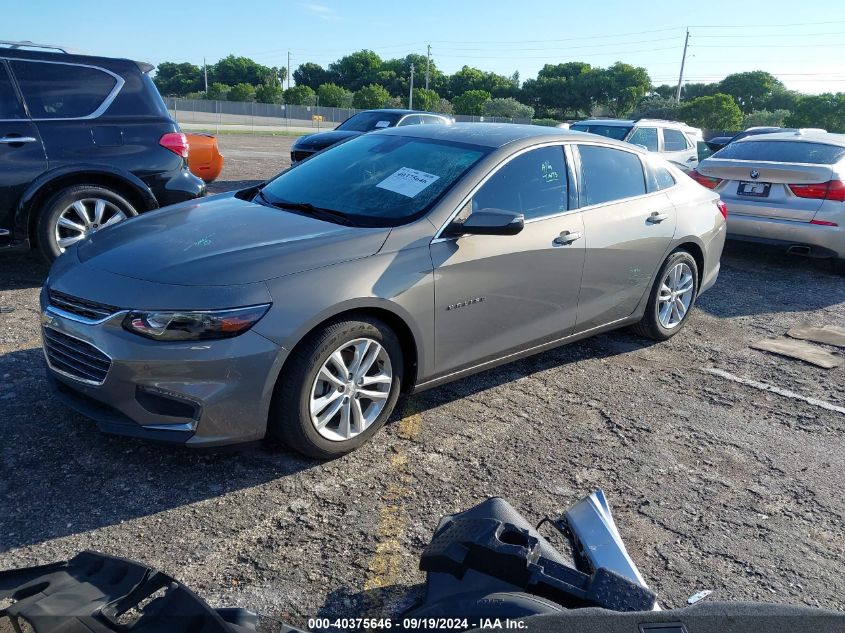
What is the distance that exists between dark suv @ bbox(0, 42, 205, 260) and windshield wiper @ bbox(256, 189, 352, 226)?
2.42m

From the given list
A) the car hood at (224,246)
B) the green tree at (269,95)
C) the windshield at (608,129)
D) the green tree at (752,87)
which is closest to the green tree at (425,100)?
the green tree at (269,95)

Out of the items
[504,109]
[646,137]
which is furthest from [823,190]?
[504,109]

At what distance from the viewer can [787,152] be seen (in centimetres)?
816

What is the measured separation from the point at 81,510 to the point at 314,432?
1013 mm

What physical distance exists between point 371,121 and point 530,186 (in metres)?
11.3

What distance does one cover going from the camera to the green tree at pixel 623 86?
9300cm

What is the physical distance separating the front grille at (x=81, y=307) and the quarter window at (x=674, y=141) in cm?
1185

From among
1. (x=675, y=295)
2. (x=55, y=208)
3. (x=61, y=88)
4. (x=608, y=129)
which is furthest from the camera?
(x=608, y=129)

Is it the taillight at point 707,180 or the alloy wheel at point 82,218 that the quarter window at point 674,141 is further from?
the alloy wheel at point 82,218

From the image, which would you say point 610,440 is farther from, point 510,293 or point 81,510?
point 81,510

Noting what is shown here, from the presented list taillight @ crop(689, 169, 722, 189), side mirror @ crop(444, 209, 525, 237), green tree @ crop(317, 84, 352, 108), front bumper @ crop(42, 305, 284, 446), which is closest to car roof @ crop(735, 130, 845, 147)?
taillight @ crop(689, 169, 722, 189)

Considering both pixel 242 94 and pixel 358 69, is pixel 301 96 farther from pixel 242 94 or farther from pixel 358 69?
pixel 358 69

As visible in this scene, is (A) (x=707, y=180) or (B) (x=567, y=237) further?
(A) (x=707, y=180)

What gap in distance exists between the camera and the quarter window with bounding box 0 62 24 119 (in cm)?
558
